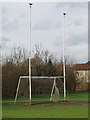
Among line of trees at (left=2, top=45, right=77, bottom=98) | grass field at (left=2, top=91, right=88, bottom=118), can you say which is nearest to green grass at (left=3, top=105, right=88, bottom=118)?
grass field at (left=2, top=91, right=88, bottom=118)

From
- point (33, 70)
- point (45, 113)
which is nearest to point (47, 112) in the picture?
point (45, 113)

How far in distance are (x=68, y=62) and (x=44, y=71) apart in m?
13.4

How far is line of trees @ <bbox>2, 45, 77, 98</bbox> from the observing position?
31875mm

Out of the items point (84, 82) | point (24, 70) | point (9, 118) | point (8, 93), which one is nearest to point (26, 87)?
point (8, 93)

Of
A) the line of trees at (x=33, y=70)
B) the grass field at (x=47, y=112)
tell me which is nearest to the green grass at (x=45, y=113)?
the grass field at (x=47, y=112)

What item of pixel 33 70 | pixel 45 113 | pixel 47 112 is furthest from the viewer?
pixel 33 70

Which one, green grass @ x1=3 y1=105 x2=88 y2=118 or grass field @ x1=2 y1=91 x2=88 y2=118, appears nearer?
green grass @ x1=3 y1=105 x2=88 y2=118

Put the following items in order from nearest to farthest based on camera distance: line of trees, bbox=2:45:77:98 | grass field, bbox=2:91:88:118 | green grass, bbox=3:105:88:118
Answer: green grass, bbox=3:105:88:118 < grass field, bbox=2:91:88:118 < line of trees, bbox=2:45:77:98

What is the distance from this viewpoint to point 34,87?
1351 inches

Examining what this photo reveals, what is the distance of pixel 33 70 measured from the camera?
38.4 meters

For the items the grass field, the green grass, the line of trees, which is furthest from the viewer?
the line of trees

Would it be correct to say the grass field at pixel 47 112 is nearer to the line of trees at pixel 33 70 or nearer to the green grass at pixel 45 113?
the green grass at pixel 45 113

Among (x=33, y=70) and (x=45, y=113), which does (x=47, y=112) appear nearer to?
(x=45, y=113)

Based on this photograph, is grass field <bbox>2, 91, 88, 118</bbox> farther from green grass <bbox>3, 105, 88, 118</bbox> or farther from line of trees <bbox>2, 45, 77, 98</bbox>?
line of trees <bbox>2, 45, 77, 98</bbox>
